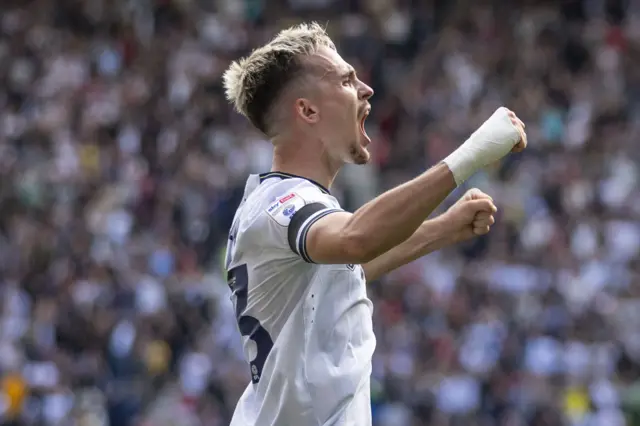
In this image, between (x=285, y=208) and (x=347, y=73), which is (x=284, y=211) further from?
(x=347, y=73)

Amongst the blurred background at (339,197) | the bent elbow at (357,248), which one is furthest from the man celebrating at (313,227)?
the blurred background at (339,197)

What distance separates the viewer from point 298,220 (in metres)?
4.09

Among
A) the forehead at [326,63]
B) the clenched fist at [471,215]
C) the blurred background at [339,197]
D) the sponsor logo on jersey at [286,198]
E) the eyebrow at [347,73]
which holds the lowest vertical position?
the blurred background at [339,197]

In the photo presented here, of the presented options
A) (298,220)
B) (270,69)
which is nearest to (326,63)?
(270,69)

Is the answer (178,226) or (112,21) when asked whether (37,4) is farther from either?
(178,226)

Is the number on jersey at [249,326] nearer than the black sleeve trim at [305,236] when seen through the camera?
No

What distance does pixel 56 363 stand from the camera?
13398 millimetres

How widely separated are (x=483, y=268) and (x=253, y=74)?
32.1ft

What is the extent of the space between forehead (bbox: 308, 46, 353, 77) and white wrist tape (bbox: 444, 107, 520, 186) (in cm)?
71

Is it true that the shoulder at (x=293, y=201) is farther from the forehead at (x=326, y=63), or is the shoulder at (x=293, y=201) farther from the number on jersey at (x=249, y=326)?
the forehead at (x=326, y=63)

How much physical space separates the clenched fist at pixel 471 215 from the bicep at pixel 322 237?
34.4 inches

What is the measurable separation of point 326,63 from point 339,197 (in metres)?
9.95

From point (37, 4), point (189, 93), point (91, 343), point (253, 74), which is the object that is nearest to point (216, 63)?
point (189, 93)

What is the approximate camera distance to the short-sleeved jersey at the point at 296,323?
4211mm
